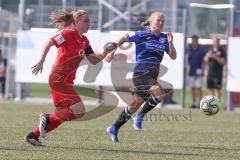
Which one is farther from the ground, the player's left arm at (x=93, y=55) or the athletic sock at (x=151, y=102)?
the player's left arm at (x=93, y=55)

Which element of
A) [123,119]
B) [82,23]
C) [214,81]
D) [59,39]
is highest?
[82,23]

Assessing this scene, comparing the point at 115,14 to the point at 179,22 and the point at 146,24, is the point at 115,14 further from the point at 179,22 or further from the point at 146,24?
the point at 146,24

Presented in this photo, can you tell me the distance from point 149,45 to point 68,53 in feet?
7.34

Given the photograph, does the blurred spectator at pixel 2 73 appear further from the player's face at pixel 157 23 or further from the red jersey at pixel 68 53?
the red jersey at pixel 68 53

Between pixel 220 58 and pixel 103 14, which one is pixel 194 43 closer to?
pixel 220 58

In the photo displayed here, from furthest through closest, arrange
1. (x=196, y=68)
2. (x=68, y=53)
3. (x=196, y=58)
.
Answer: (x=196, y=68)
(x=196, y=58)
(x=68, y=53)

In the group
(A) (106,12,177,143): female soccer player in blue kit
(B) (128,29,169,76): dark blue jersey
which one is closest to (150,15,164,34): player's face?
(A) (106,12,177,143): female soccer player in blue kit

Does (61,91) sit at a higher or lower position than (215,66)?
higher

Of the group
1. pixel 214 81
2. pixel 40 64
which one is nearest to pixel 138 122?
pixel 40 64

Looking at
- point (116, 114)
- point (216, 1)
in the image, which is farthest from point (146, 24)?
point (216, 1)

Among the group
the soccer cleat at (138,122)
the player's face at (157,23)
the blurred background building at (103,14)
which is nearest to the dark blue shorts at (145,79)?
the soccer cleat at (138,122)

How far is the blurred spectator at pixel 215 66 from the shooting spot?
1942 centimetres

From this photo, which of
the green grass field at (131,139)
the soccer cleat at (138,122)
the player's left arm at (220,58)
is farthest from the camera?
the player's left arm at (220,58)

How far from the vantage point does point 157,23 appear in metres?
11.2
